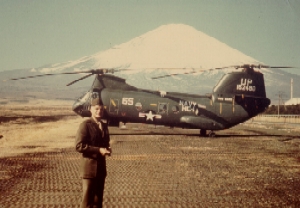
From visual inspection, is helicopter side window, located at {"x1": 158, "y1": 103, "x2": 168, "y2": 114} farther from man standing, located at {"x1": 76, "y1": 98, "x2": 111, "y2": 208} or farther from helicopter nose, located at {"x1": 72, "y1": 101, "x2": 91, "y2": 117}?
man standing, located at {"x1": 76, "y1": 98, "x2": 111, "y2": 208}

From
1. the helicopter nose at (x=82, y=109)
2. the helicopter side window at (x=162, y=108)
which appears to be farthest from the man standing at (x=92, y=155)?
the helicopter nose at (x=82, y=109)

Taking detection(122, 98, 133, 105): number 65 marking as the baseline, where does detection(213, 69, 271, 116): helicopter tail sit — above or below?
above

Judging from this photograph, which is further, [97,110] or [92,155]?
[97,110]

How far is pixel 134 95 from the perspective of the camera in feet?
94.6

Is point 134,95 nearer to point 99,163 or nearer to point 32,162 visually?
point 32,162

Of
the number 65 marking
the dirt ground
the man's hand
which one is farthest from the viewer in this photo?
the number 65 marking

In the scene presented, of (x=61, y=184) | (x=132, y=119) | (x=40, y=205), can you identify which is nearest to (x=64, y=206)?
(x=40, y=205)

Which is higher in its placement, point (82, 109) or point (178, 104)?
point (178, 104)

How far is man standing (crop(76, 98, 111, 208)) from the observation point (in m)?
7.32

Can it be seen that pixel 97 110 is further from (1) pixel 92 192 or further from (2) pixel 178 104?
(2) pixel 178 104

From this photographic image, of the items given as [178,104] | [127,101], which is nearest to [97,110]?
[127,101]

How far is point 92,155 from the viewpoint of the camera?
24.2ft

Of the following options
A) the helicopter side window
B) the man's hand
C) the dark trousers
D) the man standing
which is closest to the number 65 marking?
the helicopter side window

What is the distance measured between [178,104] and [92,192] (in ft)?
71.8
